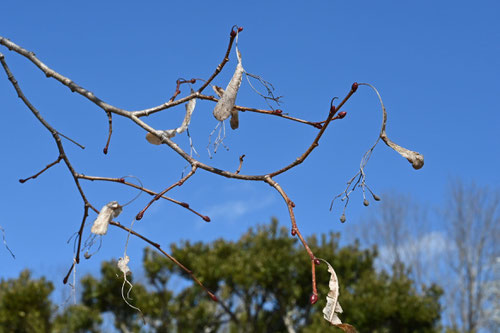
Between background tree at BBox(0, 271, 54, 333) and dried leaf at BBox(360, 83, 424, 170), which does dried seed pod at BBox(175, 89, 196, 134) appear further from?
background tree at BBox(0, 271, 54, 333)

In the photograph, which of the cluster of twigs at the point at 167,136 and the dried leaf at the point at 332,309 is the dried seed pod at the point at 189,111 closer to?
the cluster of twigs at the point at 167,136

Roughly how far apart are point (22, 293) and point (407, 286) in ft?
22.8

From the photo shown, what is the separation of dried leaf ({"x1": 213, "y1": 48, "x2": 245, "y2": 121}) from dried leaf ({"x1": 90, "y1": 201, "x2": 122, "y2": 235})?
243mm

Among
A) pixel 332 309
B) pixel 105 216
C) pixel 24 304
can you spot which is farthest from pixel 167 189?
pixel 24 304

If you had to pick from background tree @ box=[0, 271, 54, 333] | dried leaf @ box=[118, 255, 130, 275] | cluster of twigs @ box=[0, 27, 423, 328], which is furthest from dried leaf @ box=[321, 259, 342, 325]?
background tree @ box=[0, 271, 54, 333]

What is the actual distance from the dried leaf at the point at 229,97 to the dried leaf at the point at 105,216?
0.24 metres

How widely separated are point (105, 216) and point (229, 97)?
30 cm

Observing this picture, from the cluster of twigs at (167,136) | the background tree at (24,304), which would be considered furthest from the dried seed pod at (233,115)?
the background tree at (24,304)

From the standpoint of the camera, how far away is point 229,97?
3.31ft

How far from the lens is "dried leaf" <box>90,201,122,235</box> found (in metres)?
0.97

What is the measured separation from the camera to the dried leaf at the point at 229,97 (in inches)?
39.6

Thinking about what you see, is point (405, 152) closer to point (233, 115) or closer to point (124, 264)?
point (233, 115)

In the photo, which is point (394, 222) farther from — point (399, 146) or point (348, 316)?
point (399, 146)

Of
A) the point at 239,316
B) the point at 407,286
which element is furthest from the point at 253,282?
the point at 407,286
